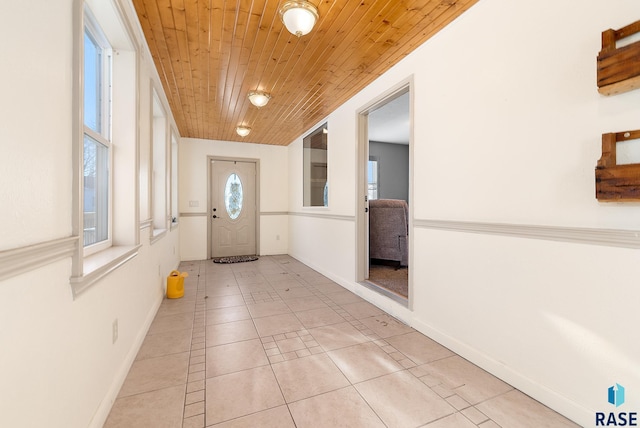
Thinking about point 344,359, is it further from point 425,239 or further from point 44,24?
point 44,24

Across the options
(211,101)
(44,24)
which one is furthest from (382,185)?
(44,24)

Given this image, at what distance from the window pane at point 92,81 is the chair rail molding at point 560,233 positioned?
8.18 feet

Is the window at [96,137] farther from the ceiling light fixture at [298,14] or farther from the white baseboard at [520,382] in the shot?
the white baseboard at [520,382]

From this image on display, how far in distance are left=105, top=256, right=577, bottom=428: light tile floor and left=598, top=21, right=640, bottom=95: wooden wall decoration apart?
62.2 inches

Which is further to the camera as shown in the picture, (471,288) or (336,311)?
(336,311)

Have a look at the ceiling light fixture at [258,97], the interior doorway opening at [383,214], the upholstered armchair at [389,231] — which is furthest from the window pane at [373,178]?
the ceiling light fixture at [258,97]

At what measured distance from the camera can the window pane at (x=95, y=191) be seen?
5.18 feet

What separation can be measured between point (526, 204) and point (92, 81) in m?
2.76

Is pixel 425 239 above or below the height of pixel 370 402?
above

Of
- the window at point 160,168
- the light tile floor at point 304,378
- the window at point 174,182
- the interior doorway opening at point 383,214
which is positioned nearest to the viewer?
the light tile floor at point 304,378

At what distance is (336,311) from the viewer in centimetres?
279

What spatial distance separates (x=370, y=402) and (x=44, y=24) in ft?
7.00

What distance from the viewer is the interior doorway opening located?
3.04m

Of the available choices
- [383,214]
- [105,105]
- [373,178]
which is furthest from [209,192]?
[373,178]
